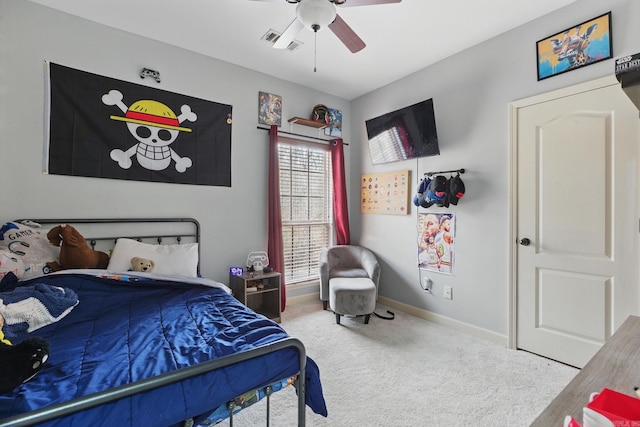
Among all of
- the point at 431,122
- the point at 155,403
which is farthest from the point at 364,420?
the point at 431,122

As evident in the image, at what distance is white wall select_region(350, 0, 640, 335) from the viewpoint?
2291 millimetres

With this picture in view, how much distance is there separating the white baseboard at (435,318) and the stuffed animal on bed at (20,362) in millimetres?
2669

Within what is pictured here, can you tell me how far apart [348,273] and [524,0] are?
115 inches

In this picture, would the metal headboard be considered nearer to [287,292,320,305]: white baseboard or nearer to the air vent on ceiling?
[287,292,320,305]: white baseboard

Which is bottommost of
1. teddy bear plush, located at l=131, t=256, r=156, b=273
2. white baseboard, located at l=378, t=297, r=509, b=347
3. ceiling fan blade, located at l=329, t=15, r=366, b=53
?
white baseboard, located at l=378, t=297, r=509, b=347

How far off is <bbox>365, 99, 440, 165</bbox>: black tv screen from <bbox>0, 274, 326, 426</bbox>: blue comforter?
2.48 metres

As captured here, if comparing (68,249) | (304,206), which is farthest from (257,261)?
(68,249)

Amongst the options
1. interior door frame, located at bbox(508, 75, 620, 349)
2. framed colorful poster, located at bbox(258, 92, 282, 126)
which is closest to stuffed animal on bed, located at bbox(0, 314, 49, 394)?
framed colorful poster, located at bbox(258, 92, 282, 126)

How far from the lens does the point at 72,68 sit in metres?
2.33

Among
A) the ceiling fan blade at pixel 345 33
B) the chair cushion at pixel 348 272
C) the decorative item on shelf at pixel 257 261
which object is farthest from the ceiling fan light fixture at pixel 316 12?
the chair cushion at pixel 348 272

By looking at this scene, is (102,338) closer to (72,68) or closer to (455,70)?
(72,68)

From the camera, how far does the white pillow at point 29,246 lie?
1930 millimetres

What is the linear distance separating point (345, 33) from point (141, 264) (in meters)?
2.31

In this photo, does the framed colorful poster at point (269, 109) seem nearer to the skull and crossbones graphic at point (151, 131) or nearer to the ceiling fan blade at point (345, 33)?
the skull and crossbones graphic at point (151, 131)
